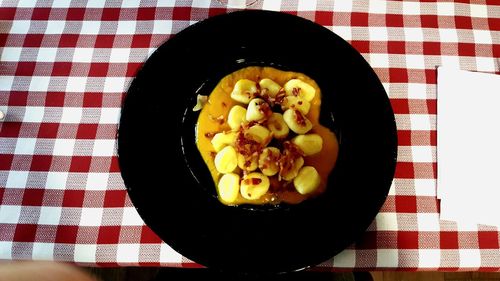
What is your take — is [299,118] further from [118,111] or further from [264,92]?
[118,111]

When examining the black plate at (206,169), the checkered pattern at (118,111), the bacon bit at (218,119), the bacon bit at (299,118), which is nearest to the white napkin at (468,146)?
the checkered pattern at (118,111)

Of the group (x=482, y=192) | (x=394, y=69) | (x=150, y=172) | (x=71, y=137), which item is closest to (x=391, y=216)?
(x=482, y=192)

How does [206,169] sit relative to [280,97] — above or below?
below

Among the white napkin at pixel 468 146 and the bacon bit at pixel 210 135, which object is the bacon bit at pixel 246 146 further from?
the white napkin at pixel 468 146

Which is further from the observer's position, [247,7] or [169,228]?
[247,7]

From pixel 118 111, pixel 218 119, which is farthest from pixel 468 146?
pixel 118 111

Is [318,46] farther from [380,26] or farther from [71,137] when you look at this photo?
[71,137]
